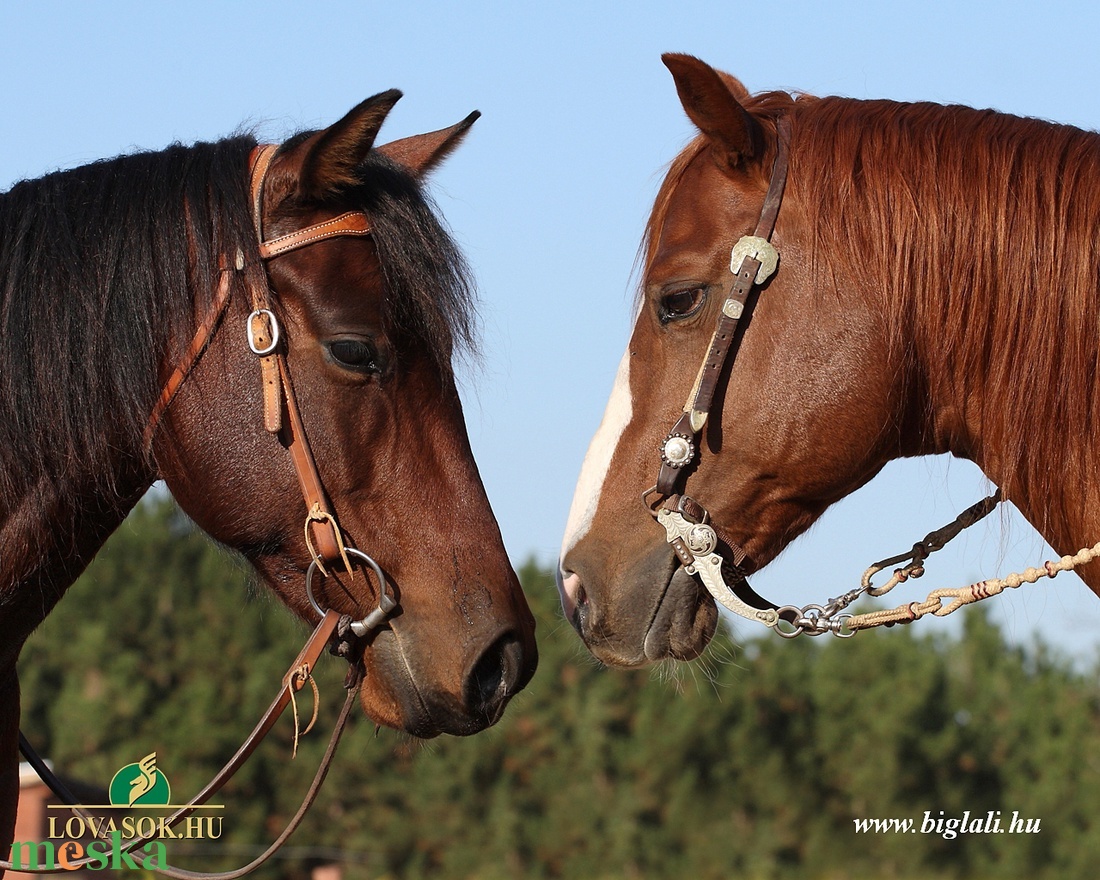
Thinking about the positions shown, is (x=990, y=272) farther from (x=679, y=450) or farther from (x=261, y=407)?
(x=261, y=407)

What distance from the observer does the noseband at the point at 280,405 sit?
126 inches

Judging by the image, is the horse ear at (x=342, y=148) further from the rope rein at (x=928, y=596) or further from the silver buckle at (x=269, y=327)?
the rope rein at (x=928, y=596)

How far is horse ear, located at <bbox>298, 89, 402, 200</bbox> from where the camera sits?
3242 millimetres

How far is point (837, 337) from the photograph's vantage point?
3.06 meters

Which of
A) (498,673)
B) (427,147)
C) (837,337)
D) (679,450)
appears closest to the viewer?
(837,337)

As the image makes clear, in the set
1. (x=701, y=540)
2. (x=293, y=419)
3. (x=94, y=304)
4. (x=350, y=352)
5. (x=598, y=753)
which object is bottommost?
(x=598, y=753)

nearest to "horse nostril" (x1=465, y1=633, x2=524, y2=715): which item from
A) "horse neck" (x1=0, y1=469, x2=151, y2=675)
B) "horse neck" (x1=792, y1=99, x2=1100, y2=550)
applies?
"horse neck" (x1=0, y1=469, x2=151, y2=675)

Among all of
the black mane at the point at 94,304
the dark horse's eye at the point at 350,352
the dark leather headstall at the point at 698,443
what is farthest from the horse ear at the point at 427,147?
the dark leather headstall at the point at 698,443

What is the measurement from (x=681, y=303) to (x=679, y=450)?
1.27ft

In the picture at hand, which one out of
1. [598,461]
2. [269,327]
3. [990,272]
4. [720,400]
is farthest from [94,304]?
[990,272]

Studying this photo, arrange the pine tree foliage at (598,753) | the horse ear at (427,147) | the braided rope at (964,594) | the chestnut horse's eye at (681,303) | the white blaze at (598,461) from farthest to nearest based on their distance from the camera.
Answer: the pine tree foliage at (598,753)
the horse ear at (427,147)
the white blaze at (598,461)
the chestnut horse's eye at (681,303)
the braided rope at (964,594)

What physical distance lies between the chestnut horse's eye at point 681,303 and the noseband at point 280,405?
981 mm

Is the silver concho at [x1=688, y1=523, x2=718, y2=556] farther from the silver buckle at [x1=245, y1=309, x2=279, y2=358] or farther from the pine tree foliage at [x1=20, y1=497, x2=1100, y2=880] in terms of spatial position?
the pine tree foliage at [x1=20, y1=497, x2=1100, y2=880]

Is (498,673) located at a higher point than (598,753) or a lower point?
higher
